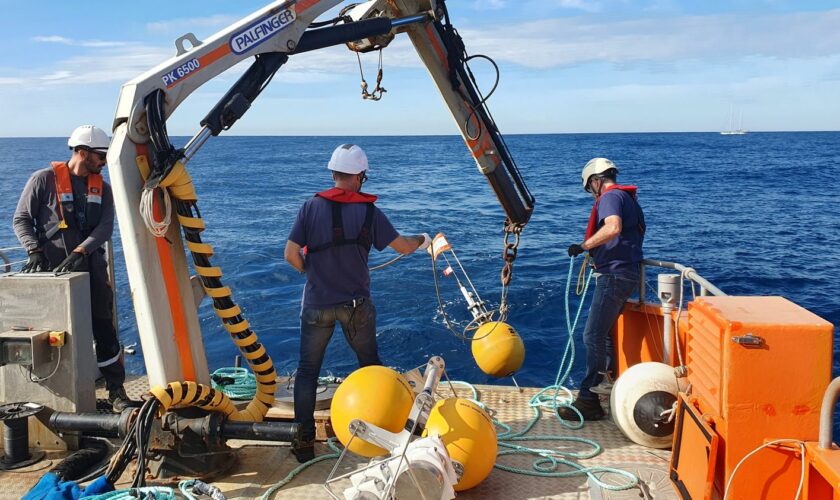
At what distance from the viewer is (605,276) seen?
5.62m

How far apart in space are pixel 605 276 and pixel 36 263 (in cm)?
438

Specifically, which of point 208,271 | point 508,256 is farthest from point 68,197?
point 508,256

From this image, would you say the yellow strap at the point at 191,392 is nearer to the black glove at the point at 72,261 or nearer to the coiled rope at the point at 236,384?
the coiled rope at the point at 236,384

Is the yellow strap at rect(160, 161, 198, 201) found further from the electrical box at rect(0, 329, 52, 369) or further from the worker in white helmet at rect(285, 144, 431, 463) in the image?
the electrical box at rect(0, 329, 52, 369)

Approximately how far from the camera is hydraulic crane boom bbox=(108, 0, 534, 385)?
4.23 m

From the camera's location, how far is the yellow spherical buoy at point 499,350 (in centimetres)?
645

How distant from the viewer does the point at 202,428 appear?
439 cm

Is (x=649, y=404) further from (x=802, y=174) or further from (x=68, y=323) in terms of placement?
A: (x=802, y=174)

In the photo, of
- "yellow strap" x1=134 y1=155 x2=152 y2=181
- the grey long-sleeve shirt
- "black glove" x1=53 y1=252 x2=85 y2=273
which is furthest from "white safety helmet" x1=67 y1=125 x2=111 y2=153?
"yellow strap" x1=134 y1=155 x2=152 y2=181

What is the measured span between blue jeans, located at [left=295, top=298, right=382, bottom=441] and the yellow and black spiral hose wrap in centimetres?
36

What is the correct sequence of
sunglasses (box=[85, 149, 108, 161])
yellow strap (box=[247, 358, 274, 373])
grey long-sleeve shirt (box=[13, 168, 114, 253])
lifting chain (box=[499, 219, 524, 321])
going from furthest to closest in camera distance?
lifting chain (box=[499, 219, 524, 321]) < sunglasses (box=[85, 149, 108, 161]) < grey long-sleeve shirt (box=[13, 168, 114, 253]) < yellow strap (box=[247, 358, 274, 373])

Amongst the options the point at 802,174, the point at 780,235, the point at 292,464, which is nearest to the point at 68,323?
the point at 292,464

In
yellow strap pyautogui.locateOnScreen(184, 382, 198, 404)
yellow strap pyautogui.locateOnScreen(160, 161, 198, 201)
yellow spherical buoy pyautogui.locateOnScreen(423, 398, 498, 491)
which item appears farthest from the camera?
yellow strap pyautogui.locateOnScreen(184, 382, 198, 404)

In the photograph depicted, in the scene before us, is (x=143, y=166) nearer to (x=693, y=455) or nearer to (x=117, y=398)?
(x=117, y=398)
